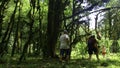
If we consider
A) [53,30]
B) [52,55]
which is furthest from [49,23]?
[52,55]

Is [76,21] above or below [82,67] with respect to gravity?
above

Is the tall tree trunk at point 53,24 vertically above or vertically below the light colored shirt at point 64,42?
above

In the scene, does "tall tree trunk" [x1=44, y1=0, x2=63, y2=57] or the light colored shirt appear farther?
"tall tree trunk" [x1=44, y1=0, x2=63, y2=57]

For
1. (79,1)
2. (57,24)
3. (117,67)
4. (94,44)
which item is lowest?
(117,67)

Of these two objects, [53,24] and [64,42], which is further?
[53,24]

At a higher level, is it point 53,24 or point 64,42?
point 53,24

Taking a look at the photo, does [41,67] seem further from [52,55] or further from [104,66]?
[52,55]

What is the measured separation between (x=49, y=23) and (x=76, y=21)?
6.92 ft

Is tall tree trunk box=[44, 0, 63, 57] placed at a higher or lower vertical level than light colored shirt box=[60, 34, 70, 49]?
higher

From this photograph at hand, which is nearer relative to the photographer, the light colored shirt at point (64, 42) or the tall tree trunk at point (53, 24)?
the light colored shirt at point (64, 42)

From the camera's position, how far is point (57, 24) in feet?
86.5

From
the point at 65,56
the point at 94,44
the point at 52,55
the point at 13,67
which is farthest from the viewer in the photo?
the point at 52,55

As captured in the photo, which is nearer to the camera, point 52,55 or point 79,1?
point 52,55

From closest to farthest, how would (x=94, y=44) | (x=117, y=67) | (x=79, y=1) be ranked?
1. (x=117, y=67)
2. (x=94, y=44)
3. (x=79, y=1)
